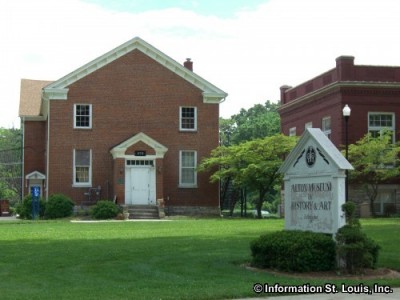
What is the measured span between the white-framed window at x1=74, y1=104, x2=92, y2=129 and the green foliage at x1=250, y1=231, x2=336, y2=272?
2790 centimetres

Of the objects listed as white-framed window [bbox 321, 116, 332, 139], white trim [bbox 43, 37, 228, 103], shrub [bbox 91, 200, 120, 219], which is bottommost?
shrub [bbox 91, 200, 120, 219]

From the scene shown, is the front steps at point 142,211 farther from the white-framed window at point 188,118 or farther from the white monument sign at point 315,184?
the white monument sign at point 315,184

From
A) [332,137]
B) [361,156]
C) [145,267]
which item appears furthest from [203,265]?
[332,137]

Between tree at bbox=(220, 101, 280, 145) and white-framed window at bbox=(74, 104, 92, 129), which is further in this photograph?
tree at bbox=(220, 101, 280, 145)

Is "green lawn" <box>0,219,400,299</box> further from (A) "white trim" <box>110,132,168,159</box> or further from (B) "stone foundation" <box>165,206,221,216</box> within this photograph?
(B) "stone foundation" <box>165,206,221,216</box>

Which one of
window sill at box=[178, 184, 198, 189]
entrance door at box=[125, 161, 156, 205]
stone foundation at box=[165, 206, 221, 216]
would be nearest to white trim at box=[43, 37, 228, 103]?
window sill at box=[178, 184, 198, 189]

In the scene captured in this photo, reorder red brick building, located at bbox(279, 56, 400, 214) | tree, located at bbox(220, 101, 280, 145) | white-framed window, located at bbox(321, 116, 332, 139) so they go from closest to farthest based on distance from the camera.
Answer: red brick building, located at bbox(279, 56, 400, 214) → white-framed window, located at bbox(321, 116, 332, 139) → tree, located at bbox(220, 101, 280, 145)

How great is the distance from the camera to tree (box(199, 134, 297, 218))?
120ft

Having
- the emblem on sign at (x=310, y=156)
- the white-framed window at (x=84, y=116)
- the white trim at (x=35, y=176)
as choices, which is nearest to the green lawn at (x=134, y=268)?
the emblem on sign at (x=310, y=156)

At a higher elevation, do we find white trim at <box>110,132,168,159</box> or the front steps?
white trim at <box>110,132,168,159</box>

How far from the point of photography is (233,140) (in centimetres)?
8981

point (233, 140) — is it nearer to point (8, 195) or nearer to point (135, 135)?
point (8, 195)

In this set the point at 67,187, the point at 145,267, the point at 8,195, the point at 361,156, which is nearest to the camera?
the point at 145,267

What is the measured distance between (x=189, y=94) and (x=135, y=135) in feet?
15.6
